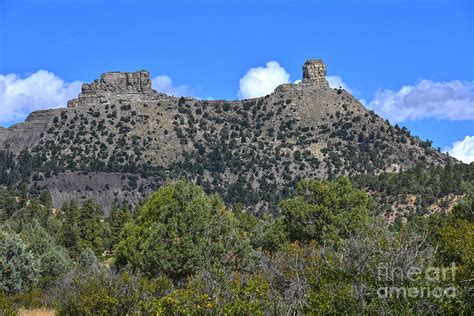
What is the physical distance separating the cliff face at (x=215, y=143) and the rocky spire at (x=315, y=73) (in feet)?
0.79

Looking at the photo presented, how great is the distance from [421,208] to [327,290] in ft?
232

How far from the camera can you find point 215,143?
462ft

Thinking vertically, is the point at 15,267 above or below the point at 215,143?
below

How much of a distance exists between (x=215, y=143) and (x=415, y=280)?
128 metres

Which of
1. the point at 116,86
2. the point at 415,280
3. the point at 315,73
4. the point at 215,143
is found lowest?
the point at 415,280

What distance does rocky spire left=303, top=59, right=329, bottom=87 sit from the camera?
509ft

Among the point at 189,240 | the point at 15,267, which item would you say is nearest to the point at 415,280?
the point at 189,240

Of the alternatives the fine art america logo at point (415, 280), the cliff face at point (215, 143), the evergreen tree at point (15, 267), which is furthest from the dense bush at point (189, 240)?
the cliff face at point (215, 143)

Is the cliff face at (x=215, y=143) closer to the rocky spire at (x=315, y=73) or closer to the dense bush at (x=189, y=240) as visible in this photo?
the rocky spire at (x=315, y=73)

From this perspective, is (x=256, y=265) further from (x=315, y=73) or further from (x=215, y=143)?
(x=315, y=73)

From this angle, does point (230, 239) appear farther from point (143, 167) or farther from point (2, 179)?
point (2, 179)

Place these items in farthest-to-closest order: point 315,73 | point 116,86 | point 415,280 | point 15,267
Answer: point 116,86 < point 315,73 < point 15,267 < point 415,280

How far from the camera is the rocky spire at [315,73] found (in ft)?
509

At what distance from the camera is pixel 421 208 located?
81.9 metres
